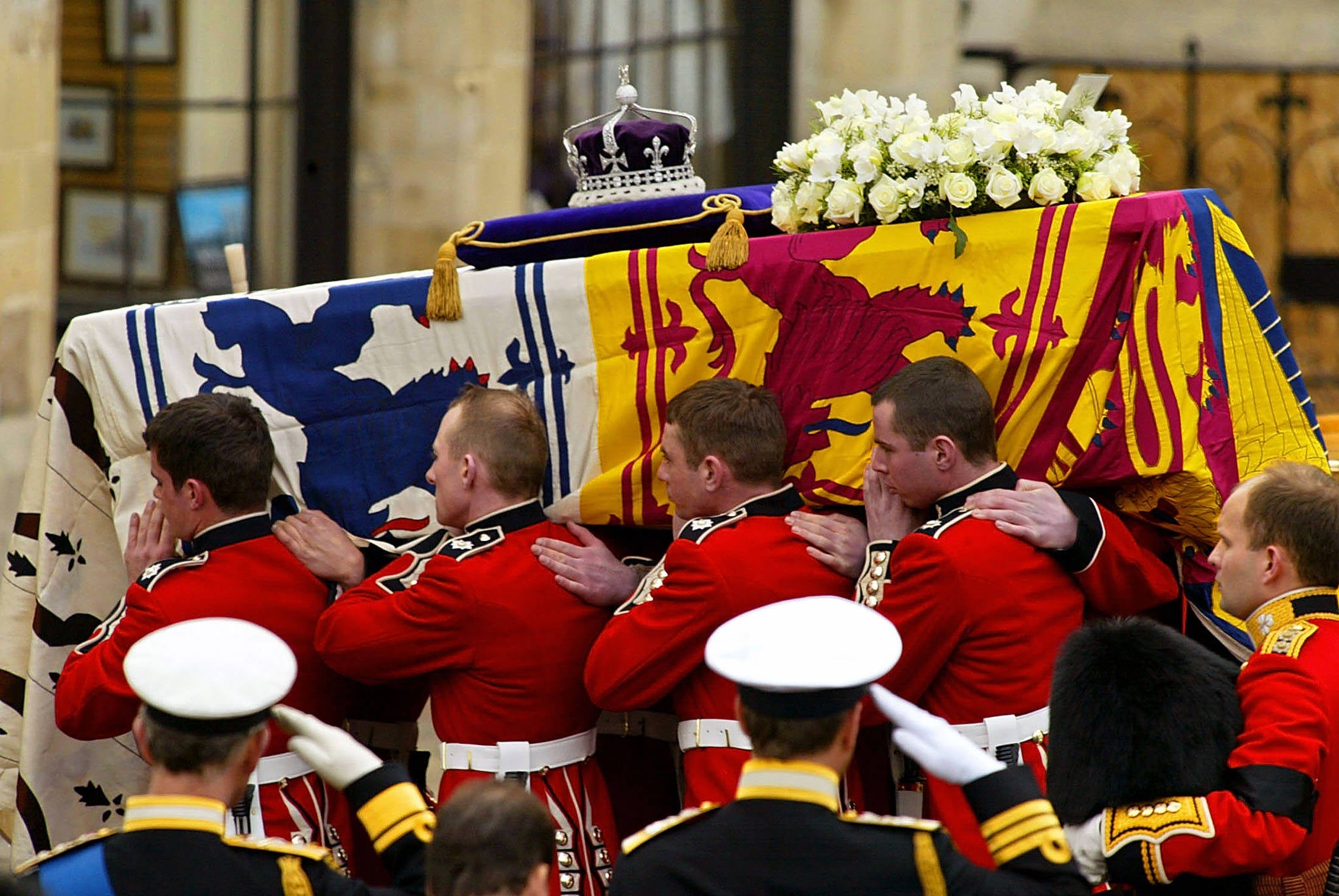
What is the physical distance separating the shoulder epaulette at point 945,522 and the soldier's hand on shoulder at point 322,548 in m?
1.28

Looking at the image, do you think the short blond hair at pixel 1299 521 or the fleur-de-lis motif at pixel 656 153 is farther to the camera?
the fleur-de-lis motif at pixel 656 153

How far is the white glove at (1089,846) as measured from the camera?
3463 millimetres

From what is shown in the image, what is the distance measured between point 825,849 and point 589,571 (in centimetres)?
145

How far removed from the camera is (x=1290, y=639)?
3.59 meters

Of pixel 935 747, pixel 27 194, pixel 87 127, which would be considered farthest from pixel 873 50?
pixel 935 747

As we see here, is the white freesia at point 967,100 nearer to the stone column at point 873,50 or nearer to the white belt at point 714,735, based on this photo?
the white belt at point 714,735

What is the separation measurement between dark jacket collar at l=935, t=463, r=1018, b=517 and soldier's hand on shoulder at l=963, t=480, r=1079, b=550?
0.02 meters

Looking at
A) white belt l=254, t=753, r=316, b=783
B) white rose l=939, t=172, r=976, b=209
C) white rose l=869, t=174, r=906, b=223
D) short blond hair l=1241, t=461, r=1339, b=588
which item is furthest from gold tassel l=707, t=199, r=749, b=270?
white belt l=254, t=753, r=316, b=783

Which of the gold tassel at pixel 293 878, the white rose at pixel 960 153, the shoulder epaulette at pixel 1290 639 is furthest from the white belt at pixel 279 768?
the shoulder epaulette at pixel 1290 639

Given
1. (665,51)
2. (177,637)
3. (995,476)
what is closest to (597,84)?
(665,51)

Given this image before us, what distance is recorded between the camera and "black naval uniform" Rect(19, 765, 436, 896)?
3.01 m

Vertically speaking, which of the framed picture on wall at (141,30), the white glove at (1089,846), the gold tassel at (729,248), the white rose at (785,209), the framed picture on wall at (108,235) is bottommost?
the white glove at (1089,846)

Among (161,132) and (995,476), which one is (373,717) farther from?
(161,132)

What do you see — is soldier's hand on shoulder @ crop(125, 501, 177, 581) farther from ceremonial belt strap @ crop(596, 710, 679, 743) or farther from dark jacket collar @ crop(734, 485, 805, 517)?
dark jacket collar @ crop(734, 485, 805, 517)
